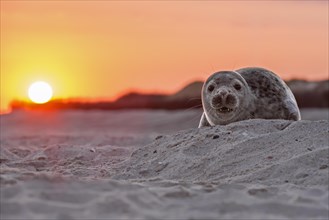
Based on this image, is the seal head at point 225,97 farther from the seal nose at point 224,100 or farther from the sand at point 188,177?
the sand at point 188,177

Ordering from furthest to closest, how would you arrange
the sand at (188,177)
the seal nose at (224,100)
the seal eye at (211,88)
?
the seal eye at (211,88), the seal nose at (224,100), the sand at (188,177)

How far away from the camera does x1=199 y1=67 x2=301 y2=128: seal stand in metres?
7.24

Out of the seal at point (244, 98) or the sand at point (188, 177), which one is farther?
the seal at point (244, 98)

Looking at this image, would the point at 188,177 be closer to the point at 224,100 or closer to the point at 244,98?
the point at 224,100

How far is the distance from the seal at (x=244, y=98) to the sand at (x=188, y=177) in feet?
2.06

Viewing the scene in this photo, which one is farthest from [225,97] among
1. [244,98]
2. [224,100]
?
[244,98]

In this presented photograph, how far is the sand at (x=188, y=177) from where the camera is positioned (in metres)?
4.09

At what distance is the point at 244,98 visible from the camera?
24.2 feet

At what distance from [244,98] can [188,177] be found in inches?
82.9

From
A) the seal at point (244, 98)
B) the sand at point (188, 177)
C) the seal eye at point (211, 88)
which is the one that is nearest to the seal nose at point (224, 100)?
the seal at point (244, 98)

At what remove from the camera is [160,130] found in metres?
17.7

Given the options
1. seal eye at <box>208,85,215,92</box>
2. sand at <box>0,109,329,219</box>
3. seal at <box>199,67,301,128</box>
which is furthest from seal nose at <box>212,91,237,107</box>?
sand at <box>0,109,329,219</box>

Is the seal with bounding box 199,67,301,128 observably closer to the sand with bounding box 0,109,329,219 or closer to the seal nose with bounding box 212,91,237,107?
the seal nose with bounding box 212,91,237,107

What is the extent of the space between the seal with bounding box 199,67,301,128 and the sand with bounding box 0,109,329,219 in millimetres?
629
